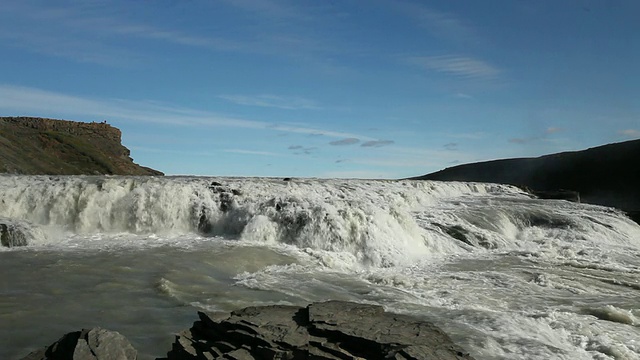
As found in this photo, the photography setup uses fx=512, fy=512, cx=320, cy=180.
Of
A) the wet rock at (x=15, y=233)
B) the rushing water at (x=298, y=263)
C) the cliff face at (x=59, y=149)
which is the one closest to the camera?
the rushing water at (x=298, y=263)

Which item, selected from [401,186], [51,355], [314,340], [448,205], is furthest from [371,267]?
[401,186]

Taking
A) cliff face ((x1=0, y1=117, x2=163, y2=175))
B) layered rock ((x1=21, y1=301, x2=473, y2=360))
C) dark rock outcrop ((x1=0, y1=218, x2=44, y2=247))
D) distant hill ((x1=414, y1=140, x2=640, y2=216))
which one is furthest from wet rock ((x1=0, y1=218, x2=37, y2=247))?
distant hill ((x1=414, y1=140, x2=640, y2=216))

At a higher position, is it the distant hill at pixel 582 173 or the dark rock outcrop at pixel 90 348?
the distant hill at pixel 582 173

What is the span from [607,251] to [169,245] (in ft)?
46.5

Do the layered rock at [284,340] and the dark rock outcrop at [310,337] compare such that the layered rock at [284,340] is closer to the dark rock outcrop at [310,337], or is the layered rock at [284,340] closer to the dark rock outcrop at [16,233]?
the dark rock outcrop at [310,337]

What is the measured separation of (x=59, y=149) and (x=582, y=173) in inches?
2809

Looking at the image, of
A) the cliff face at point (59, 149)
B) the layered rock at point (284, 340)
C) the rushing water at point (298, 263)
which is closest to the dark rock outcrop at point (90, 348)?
the layered rock at point (284, 340)

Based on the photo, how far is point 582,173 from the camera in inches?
2047

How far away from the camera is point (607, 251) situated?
56.6 ft

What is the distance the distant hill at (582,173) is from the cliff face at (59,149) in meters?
45.3

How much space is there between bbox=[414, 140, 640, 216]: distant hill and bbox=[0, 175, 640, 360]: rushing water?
28444mm

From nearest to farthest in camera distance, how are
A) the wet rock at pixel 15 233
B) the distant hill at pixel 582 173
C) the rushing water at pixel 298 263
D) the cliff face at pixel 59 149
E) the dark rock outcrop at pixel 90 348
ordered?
the dark rock outcrop at pixel 90 348 → the rushing water at pixel 298 263 → the wet rock at pixel 15 233 → the distant hill at pixel 582 173 → the cliff face at pixel 59 149

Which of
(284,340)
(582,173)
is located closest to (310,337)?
(284,340)

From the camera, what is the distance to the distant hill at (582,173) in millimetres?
47219
